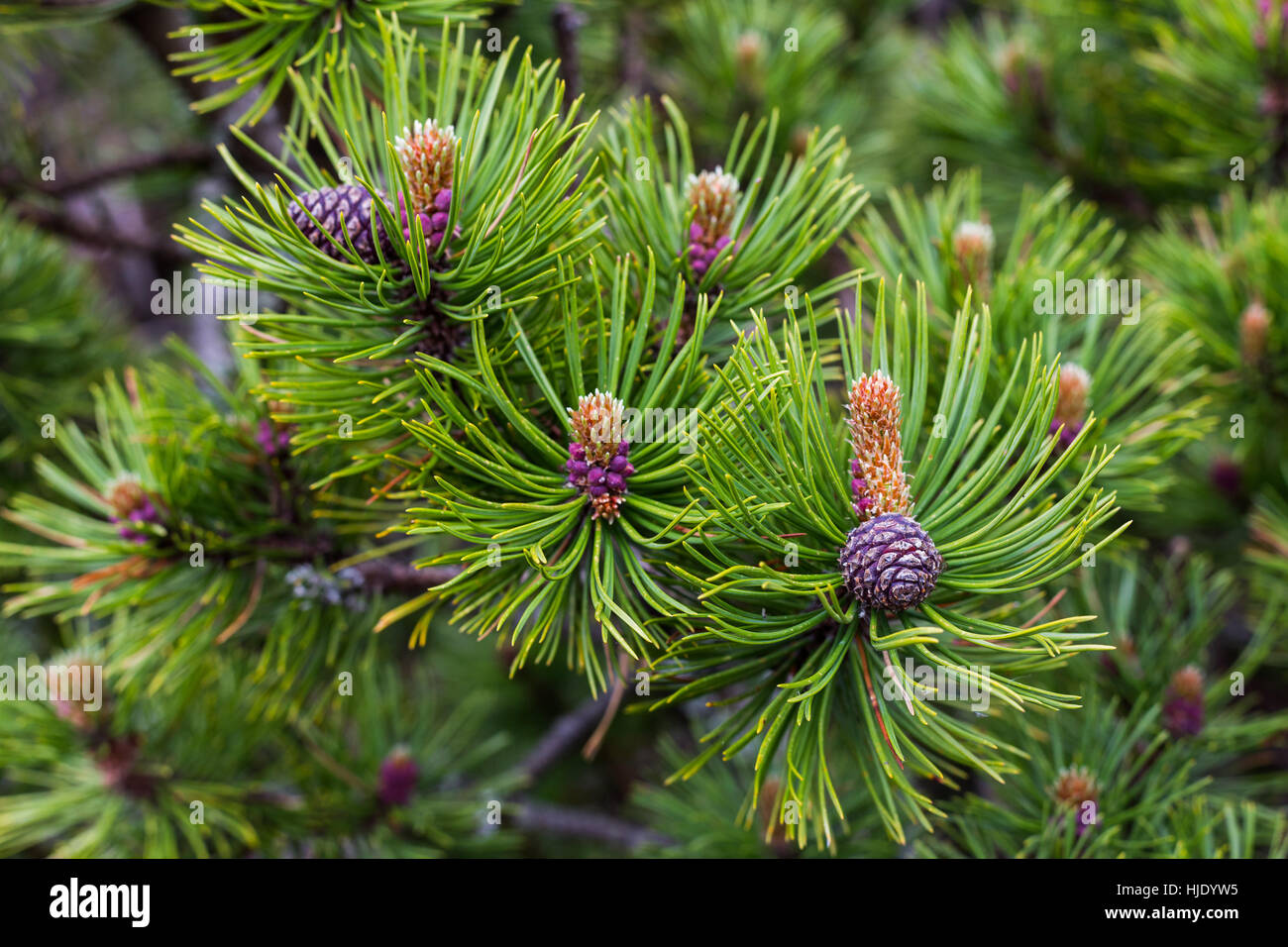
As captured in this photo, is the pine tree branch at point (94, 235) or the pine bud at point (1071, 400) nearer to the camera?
the pine bud at point (1071, 400)

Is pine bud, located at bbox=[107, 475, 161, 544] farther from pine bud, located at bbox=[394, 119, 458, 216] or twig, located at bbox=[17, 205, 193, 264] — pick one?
twig, located at bbox=[17, 205, 193, 264]

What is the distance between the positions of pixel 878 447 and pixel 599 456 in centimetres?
15

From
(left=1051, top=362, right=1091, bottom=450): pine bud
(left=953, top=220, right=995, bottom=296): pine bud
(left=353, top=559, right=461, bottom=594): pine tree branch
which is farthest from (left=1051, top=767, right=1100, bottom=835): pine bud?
(left=353, top=559, right=461, bottom=594): pine tree branch

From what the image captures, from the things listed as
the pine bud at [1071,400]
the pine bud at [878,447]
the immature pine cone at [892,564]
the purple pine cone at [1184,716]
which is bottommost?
the purple pine cone at [1184,716]

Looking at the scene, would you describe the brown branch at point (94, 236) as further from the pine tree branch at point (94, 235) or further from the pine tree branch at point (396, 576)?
the pine tree branch at point (396, 576)

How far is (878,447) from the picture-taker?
478 millimetres

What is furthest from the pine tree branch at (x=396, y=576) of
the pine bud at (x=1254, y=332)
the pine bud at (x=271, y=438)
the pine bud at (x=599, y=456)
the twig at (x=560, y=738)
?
the pine bud at (x=1254, y=332)

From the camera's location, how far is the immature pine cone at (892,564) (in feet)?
1.44

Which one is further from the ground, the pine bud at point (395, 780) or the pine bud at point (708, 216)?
the pine bud at point (708, 216)

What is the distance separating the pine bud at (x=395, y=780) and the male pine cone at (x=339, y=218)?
1.90ft

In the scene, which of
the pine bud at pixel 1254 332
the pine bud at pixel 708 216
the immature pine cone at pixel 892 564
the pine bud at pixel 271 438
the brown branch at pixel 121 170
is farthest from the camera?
the brown branch at pixel 121 170

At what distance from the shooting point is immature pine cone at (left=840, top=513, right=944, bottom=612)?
0.44m
